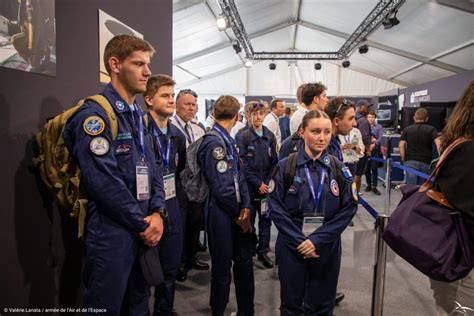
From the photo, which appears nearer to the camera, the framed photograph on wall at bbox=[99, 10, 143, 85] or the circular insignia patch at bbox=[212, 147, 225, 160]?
the circular insignia patch at bbox=[212, 147, 225, 160]

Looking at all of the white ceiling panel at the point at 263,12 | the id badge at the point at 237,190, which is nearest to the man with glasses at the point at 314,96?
the id badge at the point at 237,190

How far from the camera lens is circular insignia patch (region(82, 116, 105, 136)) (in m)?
1.36

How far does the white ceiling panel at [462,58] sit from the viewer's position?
9008 mm

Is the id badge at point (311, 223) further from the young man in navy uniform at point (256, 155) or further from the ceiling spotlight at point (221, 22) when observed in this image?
the ceiling spotlight at point (221, 22)

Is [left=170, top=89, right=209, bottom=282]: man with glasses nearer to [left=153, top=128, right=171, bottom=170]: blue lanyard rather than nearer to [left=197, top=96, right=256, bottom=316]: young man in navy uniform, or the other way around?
[left=153, top=128, right=171, bottom=170]: blue lanyard

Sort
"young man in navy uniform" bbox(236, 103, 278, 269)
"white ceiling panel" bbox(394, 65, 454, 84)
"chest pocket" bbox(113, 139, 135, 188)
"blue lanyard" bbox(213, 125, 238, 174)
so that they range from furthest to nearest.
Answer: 1. "white ceiling panel" bbox(394, 65, 454, 84)
2. "young man in navy uniform" bbox(236, 103, 278, 269)
3. "blue lanyard" bbox(213, 125, 238, 174)
4. "chest pocket" bbox(113, 139, 135, 188)

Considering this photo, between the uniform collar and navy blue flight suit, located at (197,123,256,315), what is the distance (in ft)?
2.27

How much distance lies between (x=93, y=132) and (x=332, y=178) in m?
1.27

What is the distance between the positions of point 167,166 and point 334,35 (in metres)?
11.7

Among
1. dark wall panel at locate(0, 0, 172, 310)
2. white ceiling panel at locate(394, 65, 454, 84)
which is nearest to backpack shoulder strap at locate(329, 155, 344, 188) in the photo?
dark wall panel at locate(0, 0, 172, 310)

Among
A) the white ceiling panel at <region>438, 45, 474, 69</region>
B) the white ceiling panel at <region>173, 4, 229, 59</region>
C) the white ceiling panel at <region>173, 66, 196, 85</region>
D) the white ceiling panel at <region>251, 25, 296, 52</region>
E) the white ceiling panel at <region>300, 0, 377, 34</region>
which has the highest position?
the white ceiling panel at <region>251, 25, 296, 52</region>

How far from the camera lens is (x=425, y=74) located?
12539mm

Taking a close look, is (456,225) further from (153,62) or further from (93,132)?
(153,62)

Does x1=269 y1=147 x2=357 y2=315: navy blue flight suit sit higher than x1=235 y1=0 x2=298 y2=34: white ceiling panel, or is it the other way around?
x1=235 y1=0 x2=298 y2=34: white ceiling panel
